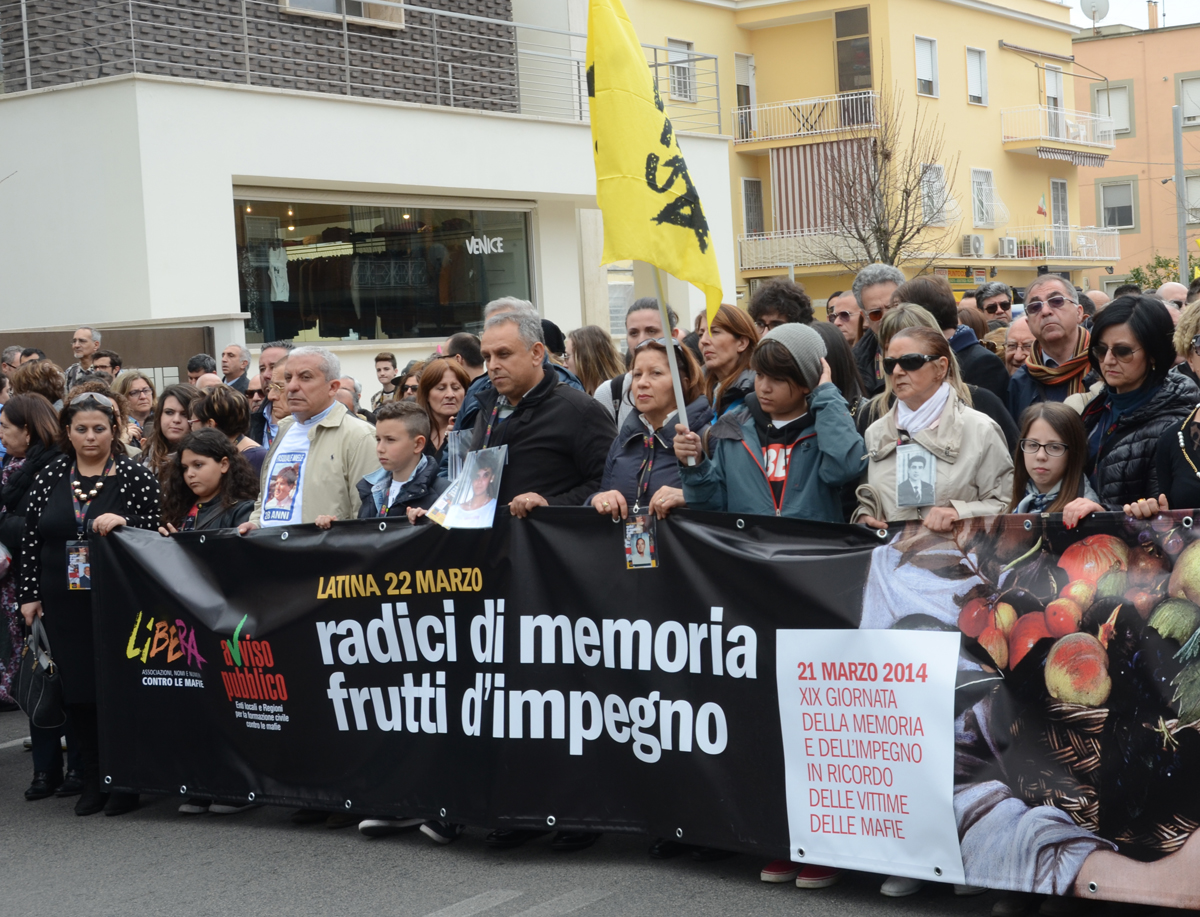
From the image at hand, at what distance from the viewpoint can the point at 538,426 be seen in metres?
6.20

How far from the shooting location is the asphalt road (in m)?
5.16

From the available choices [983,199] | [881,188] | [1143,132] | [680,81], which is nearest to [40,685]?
[680,81]

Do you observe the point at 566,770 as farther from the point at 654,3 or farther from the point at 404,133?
the point at 654,3

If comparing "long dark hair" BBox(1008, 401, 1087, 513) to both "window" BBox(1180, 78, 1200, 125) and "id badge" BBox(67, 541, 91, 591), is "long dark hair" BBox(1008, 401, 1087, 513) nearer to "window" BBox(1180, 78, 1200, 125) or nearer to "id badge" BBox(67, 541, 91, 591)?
"id badge" BBox(67, 541, 91, 591)

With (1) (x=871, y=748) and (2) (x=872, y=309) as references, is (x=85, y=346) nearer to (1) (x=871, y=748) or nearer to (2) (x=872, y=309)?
(2) (x=872, y=309)

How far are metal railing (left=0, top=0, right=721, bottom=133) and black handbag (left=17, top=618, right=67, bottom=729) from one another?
12.3 m

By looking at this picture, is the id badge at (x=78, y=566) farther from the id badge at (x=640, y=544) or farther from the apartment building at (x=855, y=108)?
the apartment building at (x=855, y=108)

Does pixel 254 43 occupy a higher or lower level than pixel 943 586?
higher

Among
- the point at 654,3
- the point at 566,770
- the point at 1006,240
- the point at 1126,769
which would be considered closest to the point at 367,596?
the point at 566,770

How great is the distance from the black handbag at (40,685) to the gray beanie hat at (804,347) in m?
4.07

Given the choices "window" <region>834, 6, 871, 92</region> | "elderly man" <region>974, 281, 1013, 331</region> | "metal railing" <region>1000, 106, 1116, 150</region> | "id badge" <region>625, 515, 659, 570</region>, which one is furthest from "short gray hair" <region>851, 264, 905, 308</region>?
"metal railing" <region>1000, 106, 1116, 150</region>

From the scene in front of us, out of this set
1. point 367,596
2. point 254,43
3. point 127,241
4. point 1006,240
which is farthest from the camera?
point 1006,240

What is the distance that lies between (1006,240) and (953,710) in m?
38.8

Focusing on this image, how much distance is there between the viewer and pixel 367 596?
6336 millimetres
